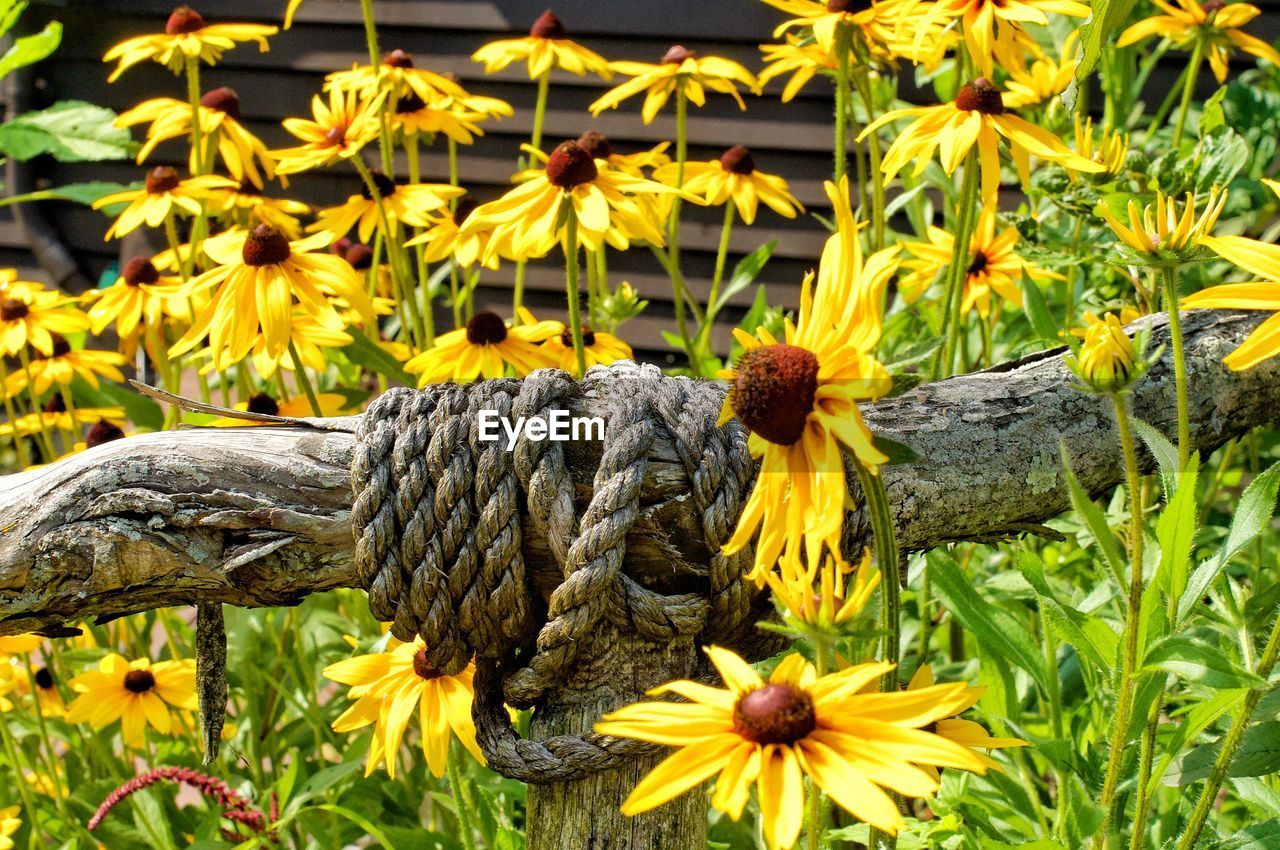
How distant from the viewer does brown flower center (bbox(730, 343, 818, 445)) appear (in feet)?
1.90

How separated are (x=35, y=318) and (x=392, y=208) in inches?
20.0

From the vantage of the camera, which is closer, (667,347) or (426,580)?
(426,580)

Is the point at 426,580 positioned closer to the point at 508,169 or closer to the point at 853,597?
the point at 853,597

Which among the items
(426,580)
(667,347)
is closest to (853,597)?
(426,580)

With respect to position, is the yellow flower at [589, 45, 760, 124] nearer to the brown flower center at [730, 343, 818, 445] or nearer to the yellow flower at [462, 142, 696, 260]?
the yellow flower at [462, 142, 696, 260]

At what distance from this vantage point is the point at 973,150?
3.70ft

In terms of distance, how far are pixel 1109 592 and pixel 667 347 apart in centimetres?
221

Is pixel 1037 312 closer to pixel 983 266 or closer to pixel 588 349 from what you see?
pixel 983 266

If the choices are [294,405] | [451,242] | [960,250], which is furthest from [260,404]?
[960,250]

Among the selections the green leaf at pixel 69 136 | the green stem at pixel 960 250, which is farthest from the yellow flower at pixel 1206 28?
the green leaf at pixel 69 136

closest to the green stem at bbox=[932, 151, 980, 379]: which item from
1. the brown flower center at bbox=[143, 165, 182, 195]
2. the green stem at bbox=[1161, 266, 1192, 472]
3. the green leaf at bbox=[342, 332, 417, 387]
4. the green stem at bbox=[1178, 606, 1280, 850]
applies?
the green stem at bbox=[1161, 266, 1192, 472]

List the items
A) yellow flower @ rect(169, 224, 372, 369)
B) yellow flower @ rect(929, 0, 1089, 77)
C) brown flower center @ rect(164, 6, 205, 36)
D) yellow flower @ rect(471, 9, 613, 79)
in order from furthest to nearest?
yellow flower @ rect(471, 9, 613, 79) < brown flower center @ rect(164, 6, 205, 36) < yellow flower @ rect(169, 224, 372, 369) < yellow flower @ rect(929, 0, 1089, 77)

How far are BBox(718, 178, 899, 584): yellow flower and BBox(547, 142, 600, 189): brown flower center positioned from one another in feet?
1.86

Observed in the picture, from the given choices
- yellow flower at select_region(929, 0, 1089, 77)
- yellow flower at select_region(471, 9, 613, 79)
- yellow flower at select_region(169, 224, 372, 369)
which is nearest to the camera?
yellow flower at select_region(929, 0, 1089, 77)
